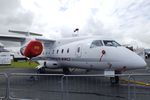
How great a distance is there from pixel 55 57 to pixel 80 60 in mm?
4564

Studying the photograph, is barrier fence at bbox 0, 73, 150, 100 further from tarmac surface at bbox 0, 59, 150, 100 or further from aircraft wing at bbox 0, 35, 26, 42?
aircraft wing at bbox 0, 35, 26, 42

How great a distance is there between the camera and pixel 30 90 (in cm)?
946

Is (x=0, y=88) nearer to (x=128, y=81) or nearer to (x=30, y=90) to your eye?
(x=30, y=90)

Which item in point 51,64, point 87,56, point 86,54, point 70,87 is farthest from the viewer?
point 51,64

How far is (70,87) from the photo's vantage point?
902 centimetres

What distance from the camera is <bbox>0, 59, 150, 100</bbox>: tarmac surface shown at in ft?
27.1

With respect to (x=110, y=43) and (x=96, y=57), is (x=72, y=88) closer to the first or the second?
(x=96, y=57)

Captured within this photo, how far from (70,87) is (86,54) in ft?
24.1

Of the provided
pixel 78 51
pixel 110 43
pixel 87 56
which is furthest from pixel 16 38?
pixel 110 43

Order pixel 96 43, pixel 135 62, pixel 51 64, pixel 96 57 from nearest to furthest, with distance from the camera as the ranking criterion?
pixel 135 62 < pixel 96 57 < pixel 96 43 < pixel 51 64

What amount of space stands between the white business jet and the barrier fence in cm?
52

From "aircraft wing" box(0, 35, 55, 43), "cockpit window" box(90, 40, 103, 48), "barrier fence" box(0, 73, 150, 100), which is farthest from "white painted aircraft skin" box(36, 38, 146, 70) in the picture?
"barrier fence" box(0, 73, 150, 100)

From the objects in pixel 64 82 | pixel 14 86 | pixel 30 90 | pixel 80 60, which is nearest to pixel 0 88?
pixel 14 86

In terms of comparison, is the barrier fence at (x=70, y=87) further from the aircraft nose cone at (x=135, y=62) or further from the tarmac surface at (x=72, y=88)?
the aircraft nose cone at (x=135, y=62)
